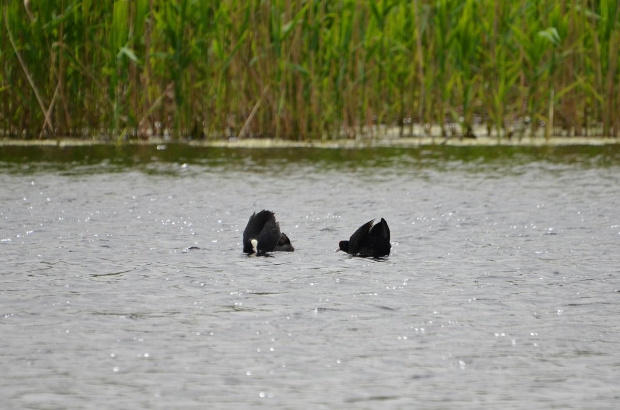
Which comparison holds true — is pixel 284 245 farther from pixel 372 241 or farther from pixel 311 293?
pixel 311 293

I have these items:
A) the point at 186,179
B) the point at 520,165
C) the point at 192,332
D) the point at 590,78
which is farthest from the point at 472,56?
the point at 192,332

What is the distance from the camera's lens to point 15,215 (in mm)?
8211

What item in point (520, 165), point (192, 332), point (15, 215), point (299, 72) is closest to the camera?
point (192, 332)

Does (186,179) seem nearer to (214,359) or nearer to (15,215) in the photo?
(15,215)

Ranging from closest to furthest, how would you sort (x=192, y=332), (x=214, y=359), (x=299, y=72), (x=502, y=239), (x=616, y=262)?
(x=214, y=359)
(x=192, y=332)
(x=616, y=262)
(x=502, y=239)
(x=299, y=72)

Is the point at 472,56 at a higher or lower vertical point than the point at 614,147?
higher

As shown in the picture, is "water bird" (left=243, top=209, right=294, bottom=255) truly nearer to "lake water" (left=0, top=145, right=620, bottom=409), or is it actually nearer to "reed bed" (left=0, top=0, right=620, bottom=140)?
"lake water" (left=0, top=145, right=620, bottom=409)

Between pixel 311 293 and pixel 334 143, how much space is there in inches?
287

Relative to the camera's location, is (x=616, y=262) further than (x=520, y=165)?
No

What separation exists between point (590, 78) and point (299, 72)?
287 cm

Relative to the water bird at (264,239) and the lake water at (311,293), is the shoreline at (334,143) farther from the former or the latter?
the water bird at (264,239)

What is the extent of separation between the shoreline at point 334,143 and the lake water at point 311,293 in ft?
7.09

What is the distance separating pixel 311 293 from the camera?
558 centimetres

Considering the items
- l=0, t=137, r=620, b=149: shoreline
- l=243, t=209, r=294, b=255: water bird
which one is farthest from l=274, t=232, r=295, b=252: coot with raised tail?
l=0, t=137, r=620, b=149: shoreline
